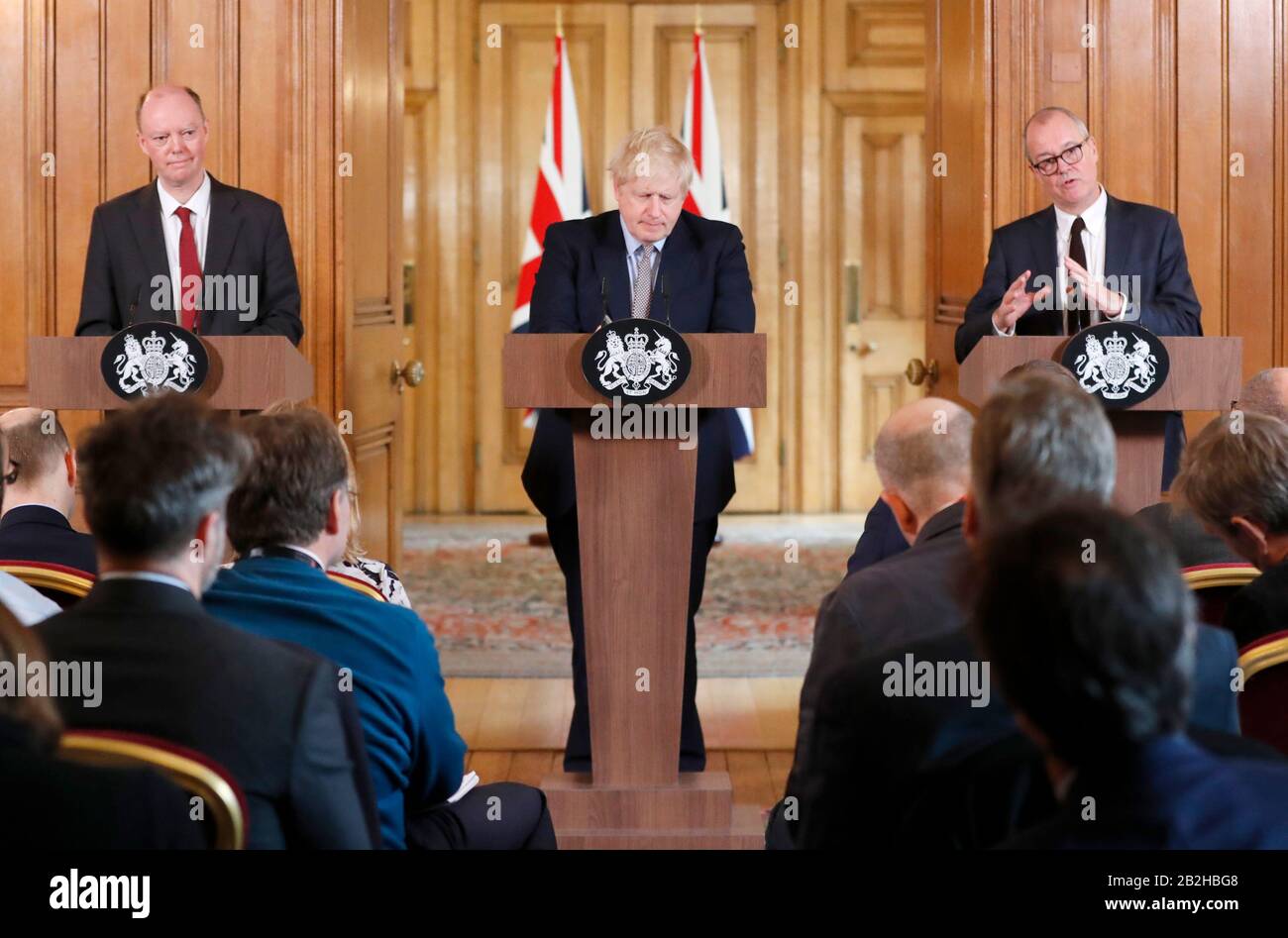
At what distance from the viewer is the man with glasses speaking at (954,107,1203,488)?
3.98 metres

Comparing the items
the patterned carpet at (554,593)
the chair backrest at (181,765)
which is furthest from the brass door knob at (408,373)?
the chair backrest at (181,765)

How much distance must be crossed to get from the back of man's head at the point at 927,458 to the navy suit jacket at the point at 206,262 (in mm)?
2154

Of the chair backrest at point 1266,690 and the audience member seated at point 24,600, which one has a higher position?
the audience member seated at point 24,600

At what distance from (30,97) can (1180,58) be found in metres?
3.71

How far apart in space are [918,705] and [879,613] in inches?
14.1

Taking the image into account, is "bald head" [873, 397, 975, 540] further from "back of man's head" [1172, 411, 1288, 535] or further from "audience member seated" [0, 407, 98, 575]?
"audience member seated" [0, 407, 98, 575]

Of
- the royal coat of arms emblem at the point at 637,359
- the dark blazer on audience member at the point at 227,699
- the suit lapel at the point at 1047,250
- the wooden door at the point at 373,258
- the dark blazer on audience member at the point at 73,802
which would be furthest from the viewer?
the wooden door at the point at 373,258

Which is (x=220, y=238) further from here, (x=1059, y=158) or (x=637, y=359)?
(x=1059, y=158)

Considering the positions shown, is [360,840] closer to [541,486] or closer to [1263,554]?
[1263,554]

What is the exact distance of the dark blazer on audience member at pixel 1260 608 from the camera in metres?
2.20

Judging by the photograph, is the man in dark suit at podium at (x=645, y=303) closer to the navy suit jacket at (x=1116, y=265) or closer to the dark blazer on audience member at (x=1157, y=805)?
the navy suit jacket at (x=1116, y=265)

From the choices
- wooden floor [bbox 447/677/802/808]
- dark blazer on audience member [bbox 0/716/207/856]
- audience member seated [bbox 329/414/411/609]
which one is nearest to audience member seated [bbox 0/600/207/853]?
dark blazer on audience member [bbox 0/716/207/856]

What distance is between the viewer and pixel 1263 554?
243 cm

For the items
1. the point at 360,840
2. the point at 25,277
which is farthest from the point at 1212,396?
the point at 25,277
